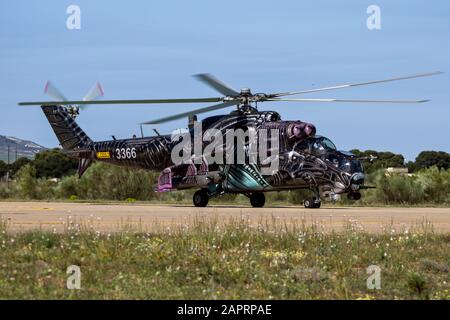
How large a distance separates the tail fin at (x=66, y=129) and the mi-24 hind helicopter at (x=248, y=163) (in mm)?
3529

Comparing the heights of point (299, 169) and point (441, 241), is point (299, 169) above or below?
above

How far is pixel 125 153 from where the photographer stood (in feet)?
128

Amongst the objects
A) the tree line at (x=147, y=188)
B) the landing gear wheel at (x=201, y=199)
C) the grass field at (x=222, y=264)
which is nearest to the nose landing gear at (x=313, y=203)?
the landing gear wheel at (x=201, y=199)

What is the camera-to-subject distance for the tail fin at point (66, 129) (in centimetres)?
4231

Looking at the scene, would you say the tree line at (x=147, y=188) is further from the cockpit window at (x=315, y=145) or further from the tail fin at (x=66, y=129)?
the cockpit window at (x=315, y=145)

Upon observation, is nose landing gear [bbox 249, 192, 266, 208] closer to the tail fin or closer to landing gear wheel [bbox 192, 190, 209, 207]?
landing gear wheel [bbox 192, 190, 209, 207]

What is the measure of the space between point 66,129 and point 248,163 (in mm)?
12410

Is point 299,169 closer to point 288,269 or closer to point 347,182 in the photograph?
point 347,182

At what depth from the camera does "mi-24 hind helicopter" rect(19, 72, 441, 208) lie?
108ft

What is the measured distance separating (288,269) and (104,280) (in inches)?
118

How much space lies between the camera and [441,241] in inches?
677

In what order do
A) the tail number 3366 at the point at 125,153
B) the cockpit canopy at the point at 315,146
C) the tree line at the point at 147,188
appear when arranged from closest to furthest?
the cockpit canopy at the point at 315,146, the tail number 3366 at the point at 125,153, the tree line at the point at 147,188

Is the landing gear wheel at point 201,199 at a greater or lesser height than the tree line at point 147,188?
lesser
